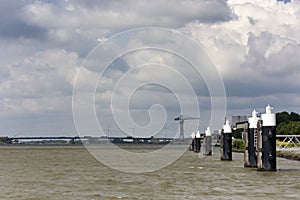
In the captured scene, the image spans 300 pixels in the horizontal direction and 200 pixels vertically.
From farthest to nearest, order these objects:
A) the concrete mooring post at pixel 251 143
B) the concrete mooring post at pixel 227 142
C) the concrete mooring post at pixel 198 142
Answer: the concrete mooring post at pixel 198 142 → the concrete mooring post at pixel 227 142 → the concrete mooring post at pixel 251 143

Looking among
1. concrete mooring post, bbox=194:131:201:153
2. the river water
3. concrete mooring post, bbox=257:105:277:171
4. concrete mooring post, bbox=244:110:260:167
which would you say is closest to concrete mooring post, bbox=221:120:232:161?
concrete mooring post, bbox=244:110:260:167

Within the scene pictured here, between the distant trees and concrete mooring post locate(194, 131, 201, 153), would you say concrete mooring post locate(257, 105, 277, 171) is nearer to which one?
the distant trees

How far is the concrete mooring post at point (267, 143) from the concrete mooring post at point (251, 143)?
5953mm

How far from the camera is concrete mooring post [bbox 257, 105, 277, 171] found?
51094 millimetres

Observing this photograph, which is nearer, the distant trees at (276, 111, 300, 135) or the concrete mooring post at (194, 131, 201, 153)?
the distant trees at (276, 111, 300, 135)

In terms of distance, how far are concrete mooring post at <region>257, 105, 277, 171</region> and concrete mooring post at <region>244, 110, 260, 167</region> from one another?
5953 millimetres

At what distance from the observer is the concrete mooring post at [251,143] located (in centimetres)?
5888

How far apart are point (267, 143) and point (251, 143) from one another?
26.7ft

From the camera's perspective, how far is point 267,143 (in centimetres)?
5106

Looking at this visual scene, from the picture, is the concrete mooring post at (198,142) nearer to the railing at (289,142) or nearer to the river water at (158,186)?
the railing at (289,142)

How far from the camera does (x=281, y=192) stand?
126 ft

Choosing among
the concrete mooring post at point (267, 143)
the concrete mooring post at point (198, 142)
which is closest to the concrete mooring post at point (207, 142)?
the concrete mooring post at point (198, 142)

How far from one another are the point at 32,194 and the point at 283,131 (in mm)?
98813

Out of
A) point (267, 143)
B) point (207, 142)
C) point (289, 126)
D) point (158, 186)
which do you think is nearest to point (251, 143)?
point (267, 143)
